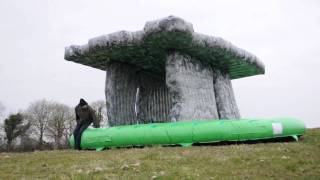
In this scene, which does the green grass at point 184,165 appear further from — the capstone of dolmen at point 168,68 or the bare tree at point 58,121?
the bare tree at point 58,121

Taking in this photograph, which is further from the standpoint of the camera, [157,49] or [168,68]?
[157,49]

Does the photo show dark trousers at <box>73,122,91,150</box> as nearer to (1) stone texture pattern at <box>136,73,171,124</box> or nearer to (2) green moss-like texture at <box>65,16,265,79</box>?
(2) green moss-like texture at <box>65,16,265,79</box>

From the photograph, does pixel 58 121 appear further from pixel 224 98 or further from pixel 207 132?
pixel 207 132

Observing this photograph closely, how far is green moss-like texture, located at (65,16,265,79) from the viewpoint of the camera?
50.7 ft

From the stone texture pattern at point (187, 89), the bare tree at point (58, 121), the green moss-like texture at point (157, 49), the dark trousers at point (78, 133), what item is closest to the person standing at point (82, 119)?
the dark trousers at point (78, 133)

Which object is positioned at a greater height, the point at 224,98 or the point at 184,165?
the point at 224,98

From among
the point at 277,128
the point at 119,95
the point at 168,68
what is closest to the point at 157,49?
the point at 168,68

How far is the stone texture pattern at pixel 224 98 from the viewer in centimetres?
2055

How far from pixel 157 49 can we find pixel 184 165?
31.5 feet

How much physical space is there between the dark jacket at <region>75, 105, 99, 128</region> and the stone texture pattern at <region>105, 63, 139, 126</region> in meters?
4.28

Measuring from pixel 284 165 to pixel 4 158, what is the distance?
768cm

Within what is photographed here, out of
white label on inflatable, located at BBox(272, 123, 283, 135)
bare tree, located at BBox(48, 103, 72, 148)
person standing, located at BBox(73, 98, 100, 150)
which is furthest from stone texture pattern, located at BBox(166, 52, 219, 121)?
bare tree, located at BBox(48, 103, 72, 148)

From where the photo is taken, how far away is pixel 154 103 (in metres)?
23.3

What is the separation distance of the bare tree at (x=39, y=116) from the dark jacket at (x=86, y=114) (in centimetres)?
3193
